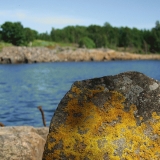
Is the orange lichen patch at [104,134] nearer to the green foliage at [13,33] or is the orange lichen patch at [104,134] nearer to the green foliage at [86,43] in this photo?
the green foliage at [13,33]

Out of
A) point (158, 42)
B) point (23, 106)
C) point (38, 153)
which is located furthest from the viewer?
point (158, 42)

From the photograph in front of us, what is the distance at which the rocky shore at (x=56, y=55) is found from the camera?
5153 inches

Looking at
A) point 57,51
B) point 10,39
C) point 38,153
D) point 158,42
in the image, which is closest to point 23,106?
point 38,153

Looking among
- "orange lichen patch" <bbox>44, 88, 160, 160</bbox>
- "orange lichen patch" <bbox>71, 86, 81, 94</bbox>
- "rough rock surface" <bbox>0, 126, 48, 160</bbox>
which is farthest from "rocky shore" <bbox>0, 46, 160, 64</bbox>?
"orange lichen patch" <bbox>44, 88, 160, 160</bbox>

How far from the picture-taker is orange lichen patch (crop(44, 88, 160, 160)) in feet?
14.1

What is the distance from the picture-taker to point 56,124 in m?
4.53

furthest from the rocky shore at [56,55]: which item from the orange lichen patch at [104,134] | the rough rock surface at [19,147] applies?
the orange lichen patch at [104,134]

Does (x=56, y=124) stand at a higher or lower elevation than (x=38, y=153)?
higher

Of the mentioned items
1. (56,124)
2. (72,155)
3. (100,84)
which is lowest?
(72,155)

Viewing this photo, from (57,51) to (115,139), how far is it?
483ft

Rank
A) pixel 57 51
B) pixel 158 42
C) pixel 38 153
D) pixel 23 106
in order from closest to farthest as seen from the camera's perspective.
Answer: pixel 38 153
pixel 23 106
pixel 57 51
pixel 158 42

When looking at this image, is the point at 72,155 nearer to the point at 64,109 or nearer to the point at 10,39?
the point at 64,109

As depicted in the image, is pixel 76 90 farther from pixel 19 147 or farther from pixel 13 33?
pixel 13 33

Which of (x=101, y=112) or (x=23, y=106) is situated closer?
(x=101, y=112)
